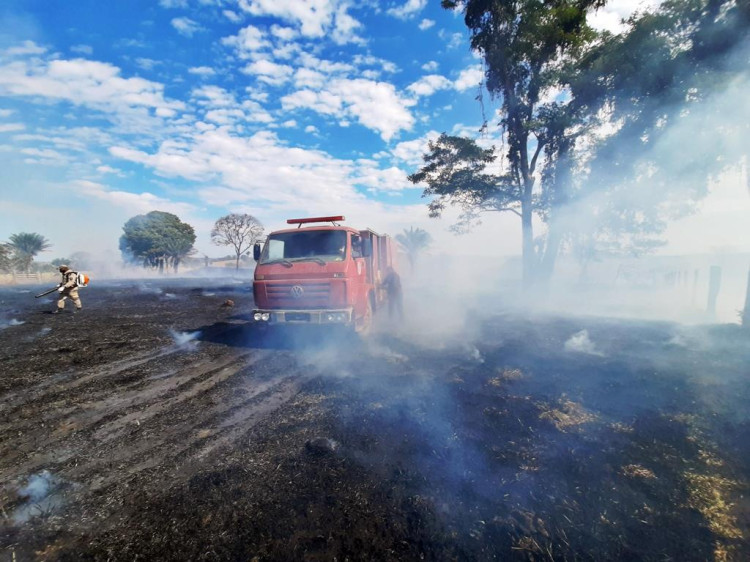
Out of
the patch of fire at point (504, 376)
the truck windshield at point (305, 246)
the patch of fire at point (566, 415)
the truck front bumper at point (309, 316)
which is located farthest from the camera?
the truck windshield at point (305, 246)

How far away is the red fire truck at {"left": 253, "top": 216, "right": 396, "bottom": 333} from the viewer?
663cm

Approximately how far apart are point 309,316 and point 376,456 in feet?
12.6

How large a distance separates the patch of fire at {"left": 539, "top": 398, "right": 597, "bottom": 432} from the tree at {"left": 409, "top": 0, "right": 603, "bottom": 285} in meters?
12.4

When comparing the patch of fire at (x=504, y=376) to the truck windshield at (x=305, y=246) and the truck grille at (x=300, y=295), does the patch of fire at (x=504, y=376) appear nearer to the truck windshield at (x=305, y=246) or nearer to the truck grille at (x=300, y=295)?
the truck grille at (x=300, y=295)

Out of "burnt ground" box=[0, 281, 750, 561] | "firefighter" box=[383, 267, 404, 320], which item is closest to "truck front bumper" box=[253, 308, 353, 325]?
"burnt ground" box=[0, 281, 750, 561]

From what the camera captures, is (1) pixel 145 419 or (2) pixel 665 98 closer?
(1) pixel 145 419

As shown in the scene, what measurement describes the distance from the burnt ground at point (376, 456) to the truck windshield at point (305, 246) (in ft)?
7.39

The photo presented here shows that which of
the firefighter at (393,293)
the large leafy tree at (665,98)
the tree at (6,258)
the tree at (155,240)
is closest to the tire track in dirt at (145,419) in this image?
the firefighter at (393,293)

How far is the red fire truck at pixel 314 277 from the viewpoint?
663 centimetres

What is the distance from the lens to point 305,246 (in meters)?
7.34

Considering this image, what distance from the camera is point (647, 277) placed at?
2316cm

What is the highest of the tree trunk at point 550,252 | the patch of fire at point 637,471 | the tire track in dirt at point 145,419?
the tree trunk at point 550,252

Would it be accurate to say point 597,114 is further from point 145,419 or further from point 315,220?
point 145,419

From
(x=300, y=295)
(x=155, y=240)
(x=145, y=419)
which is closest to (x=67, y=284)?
(x=300, y=295)
